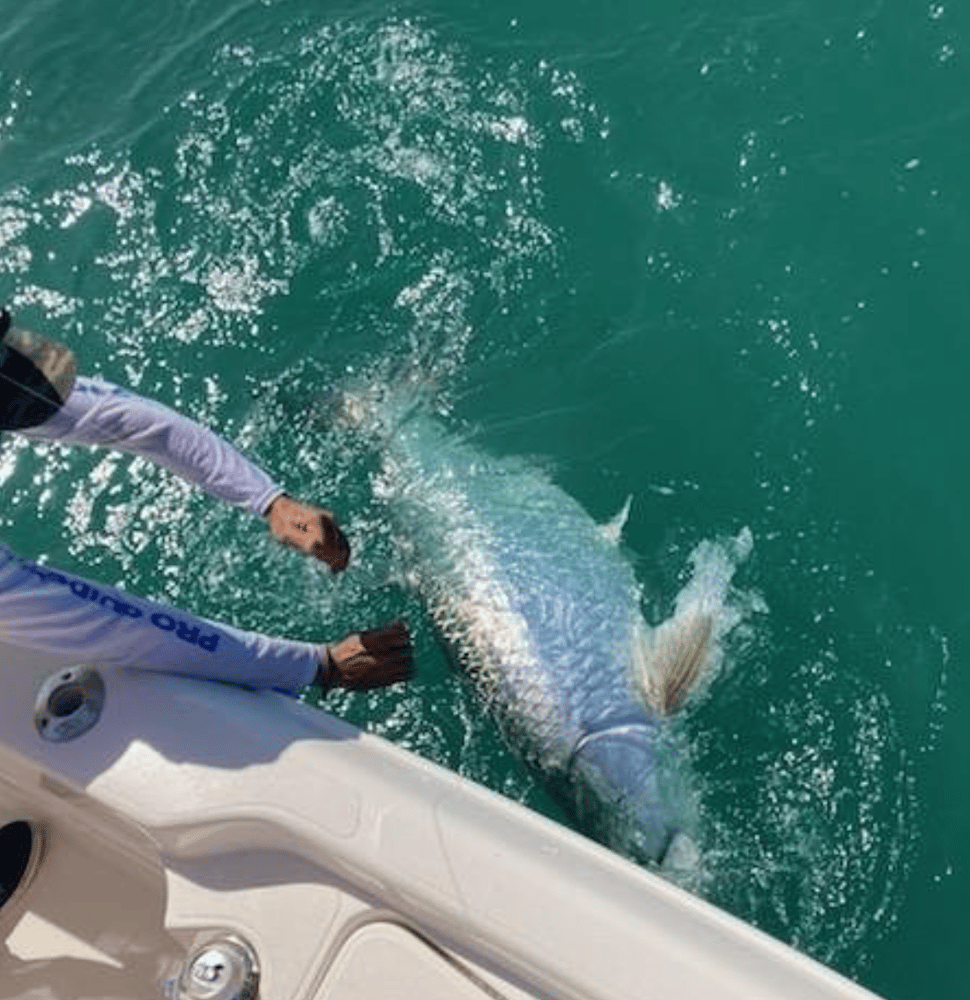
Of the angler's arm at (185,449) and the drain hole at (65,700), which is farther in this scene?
the angler's arm at (185,449)

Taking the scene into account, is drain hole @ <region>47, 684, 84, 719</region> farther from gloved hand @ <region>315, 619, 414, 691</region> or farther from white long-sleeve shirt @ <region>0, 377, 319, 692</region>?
gloved hand @ <region>315, 619, 414, 691</region>

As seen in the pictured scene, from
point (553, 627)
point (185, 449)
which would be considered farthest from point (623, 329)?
point (185, 449)

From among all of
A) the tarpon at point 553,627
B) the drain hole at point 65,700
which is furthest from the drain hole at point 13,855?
the tarpon at point 553,627

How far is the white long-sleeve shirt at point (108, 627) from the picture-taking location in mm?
3332

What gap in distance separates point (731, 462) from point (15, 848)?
2.86 meters

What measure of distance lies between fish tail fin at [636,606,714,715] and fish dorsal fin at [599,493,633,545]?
533 mm

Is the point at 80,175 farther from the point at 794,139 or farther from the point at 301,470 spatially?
the point at 794,139

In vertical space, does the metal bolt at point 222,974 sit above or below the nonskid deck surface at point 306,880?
below

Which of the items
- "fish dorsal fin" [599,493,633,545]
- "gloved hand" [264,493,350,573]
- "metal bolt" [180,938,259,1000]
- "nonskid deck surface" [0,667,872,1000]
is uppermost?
"fish dorsal fin" [599,493,633,545]

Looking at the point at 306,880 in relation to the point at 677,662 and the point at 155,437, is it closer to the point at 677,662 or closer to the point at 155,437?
the point at 155,437

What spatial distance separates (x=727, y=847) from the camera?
13.5ft

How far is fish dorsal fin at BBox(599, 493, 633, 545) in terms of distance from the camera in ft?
16.0

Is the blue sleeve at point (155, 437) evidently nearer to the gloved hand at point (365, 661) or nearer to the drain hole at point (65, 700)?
the gloved hand at point (365, 661)

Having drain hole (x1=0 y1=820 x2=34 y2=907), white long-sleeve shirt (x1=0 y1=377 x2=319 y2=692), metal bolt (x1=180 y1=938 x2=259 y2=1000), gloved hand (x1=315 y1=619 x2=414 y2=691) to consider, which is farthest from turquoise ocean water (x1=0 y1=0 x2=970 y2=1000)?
metal bolt (x1=180 y1=938 x2=259 y2=1000)
